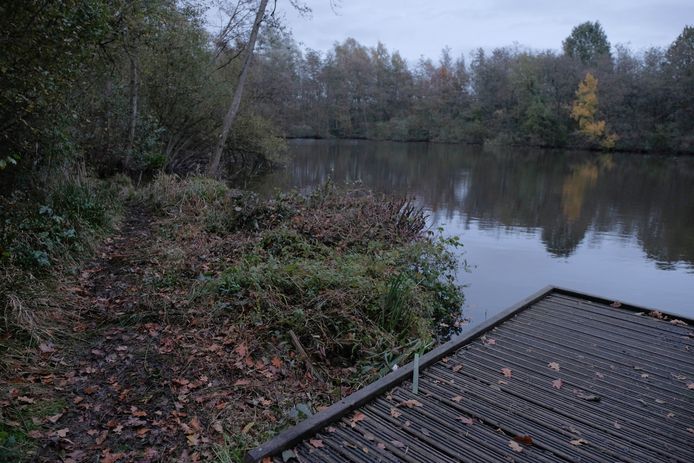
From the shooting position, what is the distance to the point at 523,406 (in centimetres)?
378

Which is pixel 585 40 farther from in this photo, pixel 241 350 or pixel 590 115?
pixel 241 350

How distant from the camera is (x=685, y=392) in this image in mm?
4098

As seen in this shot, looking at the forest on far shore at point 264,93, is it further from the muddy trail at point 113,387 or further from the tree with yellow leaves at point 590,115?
the muddy trail at point 113,387

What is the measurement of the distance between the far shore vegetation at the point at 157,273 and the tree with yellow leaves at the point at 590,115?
35477 mm

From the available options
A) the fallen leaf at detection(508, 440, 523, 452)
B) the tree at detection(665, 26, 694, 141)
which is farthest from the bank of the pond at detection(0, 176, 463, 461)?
the tree at detection(665, 26, 694, 141)

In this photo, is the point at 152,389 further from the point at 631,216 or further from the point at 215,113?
the point at 631,216

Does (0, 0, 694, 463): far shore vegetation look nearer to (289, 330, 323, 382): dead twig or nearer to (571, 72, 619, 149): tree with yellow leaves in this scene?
(289, 330, 323, 382): dead twig

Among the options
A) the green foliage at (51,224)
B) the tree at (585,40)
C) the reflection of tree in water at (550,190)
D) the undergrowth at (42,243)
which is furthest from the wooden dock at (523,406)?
the tree at (585,40)

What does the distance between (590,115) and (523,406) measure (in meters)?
44.3

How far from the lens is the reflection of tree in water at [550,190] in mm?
14055

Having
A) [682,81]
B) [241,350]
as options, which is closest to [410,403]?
[241,350]

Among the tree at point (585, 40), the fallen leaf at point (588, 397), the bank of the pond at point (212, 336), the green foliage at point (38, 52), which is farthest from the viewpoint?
the tree at point (585, 40)

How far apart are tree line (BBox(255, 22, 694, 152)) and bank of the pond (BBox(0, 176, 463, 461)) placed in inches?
894

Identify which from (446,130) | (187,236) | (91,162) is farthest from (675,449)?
(446,130)
